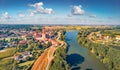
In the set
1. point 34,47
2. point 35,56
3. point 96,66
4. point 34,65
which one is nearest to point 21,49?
point 34,47

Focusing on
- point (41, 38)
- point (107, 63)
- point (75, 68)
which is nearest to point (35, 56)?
point (75, 68)

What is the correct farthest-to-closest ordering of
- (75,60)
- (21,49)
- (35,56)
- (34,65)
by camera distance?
(21,49) < (35,56) < (75,60) < (34,65)

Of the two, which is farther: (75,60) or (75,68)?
(75,60)

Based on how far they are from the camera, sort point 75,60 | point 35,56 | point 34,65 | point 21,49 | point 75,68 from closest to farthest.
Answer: point 75,68, point 34,65, point 75,60, point 35,56, point 21,49

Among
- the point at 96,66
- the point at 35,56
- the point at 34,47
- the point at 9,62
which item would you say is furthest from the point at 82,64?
the point at 34,47

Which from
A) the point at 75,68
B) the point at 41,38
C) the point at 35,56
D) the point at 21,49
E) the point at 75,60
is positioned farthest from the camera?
the point at 41,38

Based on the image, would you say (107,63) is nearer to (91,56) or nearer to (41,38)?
(91,56)

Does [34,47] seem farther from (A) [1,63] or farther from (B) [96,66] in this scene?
(B) [96,66]

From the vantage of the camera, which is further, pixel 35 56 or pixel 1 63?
pixel 35 56

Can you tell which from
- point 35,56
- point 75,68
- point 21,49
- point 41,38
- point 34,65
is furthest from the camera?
point 41,38
